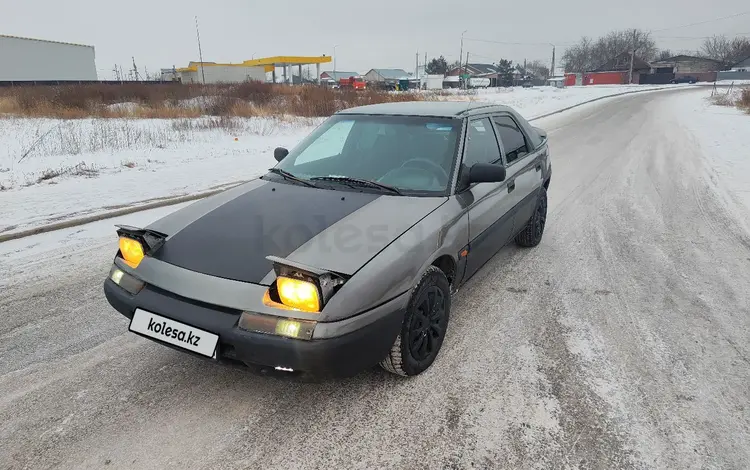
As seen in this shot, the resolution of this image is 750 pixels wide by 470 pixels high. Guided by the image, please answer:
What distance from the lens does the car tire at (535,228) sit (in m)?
4.84

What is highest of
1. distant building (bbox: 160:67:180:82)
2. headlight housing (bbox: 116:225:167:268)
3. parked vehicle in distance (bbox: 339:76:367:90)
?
distant building (bbox: 160:67:180:82)

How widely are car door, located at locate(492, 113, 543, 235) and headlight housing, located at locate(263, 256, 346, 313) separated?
224cm

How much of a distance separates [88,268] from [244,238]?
2.63 m

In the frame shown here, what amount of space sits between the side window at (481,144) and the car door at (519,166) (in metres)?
0.17

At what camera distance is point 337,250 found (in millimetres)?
2455

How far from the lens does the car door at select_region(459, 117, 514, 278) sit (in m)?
3.34

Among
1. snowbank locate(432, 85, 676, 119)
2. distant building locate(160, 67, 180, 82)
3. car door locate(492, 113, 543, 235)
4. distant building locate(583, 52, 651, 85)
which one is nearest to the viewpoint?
car door locate(492, 113, 543, 235)

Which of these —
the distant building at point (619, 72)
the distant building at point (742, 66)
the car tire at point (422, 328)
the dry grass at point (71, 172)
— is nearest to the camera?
the car tire at point (422, 328)

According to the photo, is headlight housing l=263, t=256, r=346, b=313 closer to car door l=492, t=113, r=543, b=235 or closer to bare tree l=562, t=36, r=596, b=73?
car door l=492, t=113, r=543, b=235

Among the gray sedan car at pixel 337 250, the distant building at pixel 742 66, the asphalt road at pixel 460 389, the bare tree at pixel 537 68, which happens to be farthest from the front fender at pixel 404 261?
the bare tree at pixel 537 68

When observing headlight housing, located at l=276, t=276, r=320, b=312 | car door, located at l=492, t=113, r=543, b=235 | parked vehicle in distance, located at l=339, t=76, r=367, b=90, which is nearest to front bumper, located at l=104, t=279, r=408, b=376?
headlight housing, located at l=276, t=276, r=320, b=312

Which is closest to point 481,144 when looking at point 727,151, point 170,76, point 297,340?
point 297,340

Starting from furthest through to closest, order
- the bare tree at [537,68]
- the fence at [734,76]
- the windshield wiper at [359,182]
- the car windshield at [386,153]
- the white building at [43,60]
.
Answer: the bare tree at [537,68] → the fence at [734,76] → the white building at [43,60] → the car windshield at [386,153] → the windshield wiper at [359,182]

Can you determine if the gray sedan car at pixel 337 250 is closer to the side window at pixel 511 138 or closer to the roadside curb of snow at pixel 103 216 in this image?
the side window at pixel 511 138
